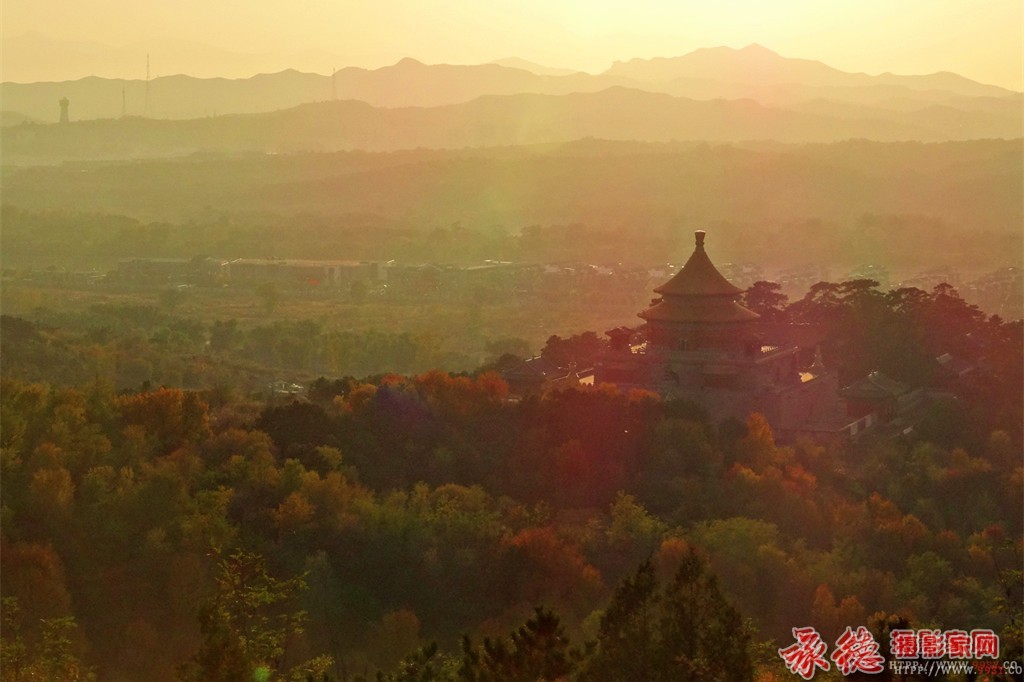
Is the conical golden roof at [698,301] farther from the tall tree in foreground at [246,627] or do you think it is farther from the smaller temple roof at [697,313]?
the tall tree in foreground at [246,627]

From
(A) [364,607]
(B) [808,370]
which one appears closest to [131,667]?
(A) [364,607]

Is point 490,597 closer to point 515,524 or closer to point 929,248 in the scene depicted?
point 515,524

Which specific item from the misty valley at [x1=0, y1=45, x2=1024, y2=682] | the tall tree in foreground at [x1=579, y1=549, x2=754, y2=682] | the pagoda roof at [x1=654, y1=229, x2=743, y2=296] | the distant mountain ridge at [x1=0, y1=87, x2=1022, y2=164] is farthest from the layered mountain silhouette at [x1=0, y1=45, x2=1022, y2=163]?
the tall tree in foreground at [x1=579, y1=549, x2=754, y2=682]

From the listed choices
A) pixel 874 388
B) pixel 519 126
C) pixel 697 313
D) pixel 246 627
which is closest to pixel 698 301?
pixel 697 313

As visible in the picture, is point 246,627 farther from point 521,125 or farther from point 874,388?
point 521,125

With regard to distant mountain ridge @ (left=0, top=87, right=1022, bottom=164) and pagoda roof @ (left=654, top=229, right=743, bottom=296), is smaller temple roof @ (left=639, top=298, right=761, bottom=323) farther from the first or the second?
distant mountain ridge @ (left=0, top=87, right=1022, bottom=164)
